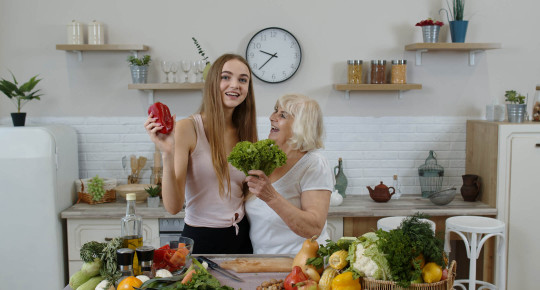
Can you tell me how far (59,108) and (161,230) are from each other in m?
1.49

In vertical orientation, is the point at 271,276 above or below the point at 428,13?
below

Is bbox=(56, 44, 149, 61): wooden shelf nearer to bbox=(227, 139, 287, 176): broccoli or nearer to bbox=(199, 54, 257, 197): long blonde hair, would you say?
bbox=(199, 54, 257, 197): long blonde hair

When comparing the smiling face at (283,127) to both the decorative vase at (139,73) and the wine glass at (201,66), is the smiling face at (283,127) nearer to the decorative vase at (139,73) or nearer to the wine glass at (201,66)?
the wine glass at (201,66)

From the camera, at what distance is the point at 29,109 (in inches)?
174

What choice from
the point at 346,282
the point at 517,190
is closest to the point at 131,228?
the point at 346,282

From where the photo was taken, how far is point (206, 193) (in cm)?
244

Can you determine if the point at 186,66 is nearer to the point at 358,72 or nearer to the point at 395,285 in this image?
the point at 358,72

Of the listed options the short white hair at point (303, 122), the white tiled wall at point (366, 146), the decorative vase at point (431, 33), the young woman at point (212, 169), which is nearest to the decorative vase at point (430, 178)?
the white tiled wall at point (366, 146)

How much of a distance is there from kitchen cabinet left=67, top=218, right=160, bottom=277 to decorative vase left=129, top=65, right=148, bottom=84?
3.81 feet

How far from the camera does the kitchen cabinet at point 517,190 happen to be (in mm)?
3984

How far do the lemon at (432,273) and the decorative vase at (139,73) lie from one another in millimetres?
3190

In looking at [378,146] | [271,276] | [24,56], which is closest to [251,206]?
[271,276]

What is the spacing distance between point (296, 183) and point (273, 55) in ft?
7.18

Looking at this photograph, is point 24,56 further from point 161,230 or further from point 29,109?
point 161,230
